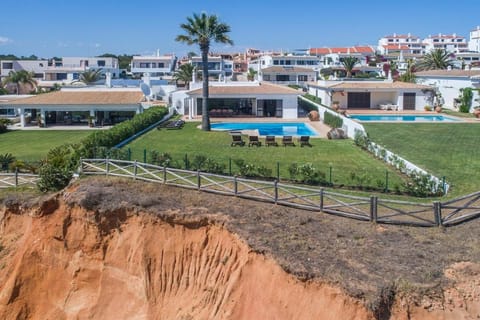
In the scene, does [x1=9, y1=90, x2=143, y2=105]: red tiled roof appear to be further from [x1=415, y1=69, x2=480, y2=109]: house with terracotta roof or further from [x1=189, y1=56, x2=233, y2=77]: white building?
[x1=189, y1=56, x2=233, y2=77]: white building

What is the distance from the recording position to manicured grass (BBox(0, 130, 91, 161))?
3199 centimetres

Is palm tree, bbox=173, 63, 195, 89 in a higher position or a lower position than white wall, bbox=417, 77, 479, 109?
higher

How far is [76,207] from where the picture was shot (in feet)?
59.9

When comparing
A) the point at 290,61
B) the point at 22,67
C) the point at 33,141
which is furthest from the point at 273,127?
the point at 22,67

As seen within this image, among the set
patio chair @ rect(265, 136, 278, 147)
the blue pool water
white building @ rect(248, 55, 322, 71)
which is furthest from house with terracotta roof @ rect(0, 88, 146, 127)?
white building @ rect(248, 55, 322, 71)

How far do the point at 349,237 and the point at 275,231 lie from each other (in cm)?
205

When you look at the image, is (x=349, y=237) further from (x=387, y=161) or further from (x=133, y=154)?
(x=133, y=154)

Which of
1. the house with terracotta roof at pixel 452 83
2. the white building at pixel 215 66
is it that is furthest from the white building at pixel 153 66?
the house with terracotta roof at pixel 452 83

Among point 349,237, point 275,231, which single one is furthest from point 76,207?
point 349,237

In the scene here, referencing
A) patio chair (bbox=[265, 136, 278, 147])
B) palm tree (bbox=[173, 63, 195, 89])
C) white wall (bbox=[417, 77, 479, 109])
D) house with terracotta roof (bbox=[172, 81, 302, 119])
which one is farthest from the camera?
palm tree (bbox=[173, 63, 195, 89])

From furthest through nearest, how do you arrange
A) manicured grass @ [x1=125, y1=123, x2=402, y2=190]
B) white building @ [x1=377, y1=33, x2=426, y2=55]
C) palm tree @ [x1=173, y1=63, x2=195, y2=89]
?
white building @ [x1=377, y1=33, x2=426, y2=55] → palm tree @ [x1=173, y1=63, x2=195, y2=89] → manicured grass @ [x1=125, y1=123, x2=402, y2=190]

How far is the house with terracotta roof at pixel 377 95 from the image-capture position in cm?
5703

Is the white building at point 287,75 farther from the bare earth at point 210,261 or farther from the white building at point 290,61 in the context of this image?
the bare earth at point 210,261

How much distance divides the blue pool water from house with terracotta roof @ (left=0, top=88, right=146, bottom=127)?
8.78 m
